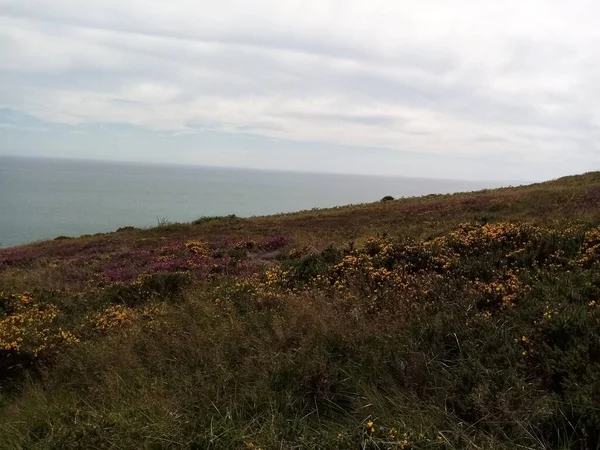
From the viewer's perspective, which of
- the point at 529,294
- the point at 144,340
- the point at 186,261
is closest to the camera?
the point at 529,294

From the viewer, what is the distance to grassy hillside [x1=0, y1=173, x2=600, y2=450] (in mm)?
3537

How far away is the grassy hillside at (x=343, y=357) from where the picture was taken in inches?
139

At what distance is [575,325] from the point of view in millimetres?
4305

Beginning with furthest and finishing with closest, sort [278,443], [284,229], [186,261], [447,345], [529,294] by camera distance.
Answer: [284,229] → [186,261] → [529,294] → [447,345] → [278,443]

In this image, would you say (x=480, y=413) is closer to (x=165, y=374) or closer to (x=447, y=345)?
(x=447, y=345)

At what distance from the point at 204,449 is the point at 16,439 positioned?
72.3 inches

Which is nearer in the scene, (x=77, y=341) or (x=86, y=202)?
(x=77, y=341)

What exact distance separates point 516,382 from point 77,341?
5.69 m

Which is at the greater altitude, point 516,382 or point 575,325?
point 575,325

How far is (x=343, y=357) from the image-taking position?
479cm

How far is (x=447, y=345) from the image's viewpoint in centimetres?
466

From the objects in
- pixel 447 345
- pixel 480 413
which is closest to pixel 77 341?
pixel 447 345

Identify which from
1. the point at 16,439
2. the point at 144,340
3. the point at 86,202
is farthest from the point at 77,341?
the point at 86,202

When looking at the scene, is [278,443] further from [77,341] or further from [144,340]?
[77,341]
